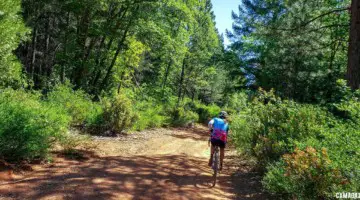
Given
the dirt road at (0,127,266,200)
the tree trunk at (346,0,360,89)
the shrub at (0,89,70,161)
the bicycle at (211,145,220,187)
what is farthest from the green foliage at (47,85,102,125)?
the tree trunk at (346,0,360,89)

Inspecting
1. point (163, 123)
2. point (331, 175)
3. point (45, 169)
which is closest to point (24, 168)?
point (45, 169)

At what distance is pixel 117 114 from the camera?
12.3 metres

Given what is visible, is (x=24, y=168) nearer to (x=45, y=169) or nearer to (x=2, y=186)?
(x=45, y=169)

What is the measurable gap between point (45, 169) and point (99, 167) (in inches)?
48.3

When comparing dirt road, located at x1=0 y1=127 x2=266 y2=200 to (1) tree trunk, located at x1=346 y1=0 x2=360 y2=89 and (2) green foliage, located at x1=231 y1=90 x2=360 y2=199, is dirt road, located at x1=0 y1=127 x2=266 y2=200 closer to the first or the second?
(2) green foliage, located at x1=231 y1=90 x2=360 y2=199

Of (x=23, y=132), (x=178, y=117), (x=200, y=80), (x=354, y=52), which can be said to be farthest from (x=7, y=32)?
(x=200, y=80)

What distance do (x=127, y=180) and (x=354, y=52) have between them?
295 inches

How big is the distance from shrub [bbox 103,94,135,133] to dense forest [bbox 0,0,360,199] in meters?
0.05

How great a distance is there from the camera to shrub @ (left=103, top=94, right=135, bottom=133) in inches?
478

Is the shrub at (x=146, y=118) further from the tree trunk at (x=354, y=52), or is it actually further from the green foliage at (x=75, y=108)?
the tree trunk at (x=354, y=52)

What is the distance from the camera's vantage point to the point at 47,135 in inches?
254

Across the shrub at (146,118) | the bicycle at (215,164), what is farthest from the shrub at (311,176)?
the shrub at (146,118)

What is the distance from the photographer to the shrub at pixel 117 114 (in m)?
12.1

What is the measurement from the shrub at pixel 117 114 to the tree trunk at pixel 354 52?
8.65 m
